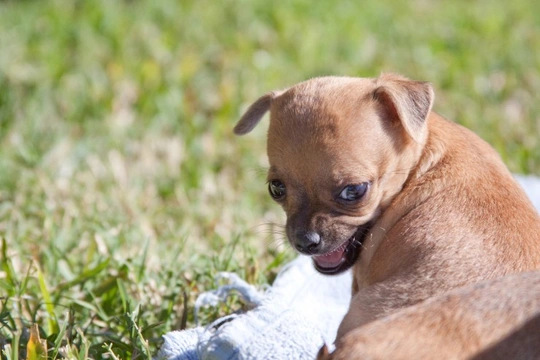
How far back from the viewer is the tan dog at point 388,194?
3.22 m

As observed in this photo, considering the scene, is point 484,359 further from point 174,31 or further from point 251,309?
point 174,31

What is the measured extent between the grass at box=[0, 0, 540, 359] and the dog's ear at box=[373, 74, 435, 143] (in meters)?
0.96

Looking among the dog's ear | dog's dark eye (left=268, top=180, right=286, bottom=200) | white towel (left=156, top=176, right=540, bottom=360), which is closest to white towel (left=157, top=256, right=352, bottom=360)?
white towel (left=156, top=176, right=540, bottom=360)

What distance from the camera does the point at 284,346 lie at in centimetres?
337

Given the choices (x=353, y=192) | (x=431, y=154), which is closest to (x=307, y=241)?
(x=353, y=192)

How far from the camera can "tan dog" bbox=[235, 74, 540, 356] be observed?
3217 millimetres

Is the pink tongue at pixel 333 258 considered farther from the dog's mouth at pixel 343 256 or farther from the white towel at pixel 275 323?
the white towel at pixel 275 323

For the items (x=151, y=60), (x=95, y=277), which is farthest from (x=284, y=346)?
(x=151, y=60)

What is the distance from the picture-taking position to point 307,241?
3510 mm

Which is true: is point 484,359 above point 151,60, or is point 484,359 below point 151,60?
above

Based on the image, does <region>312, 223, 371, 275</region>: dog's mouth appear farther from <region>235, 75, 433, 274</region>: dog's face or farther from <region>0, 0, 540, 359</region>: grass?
<region>0, 0, 540, 359</region>: grass

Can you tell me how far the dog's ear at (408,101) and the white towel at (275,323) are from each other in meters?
0.92

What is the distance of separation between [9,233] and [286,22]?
12.9ft

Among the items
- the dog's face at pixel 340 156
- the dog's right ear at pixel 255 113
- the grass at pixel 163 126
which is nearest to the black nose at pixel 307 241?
the dog's face at pixel 340 156
